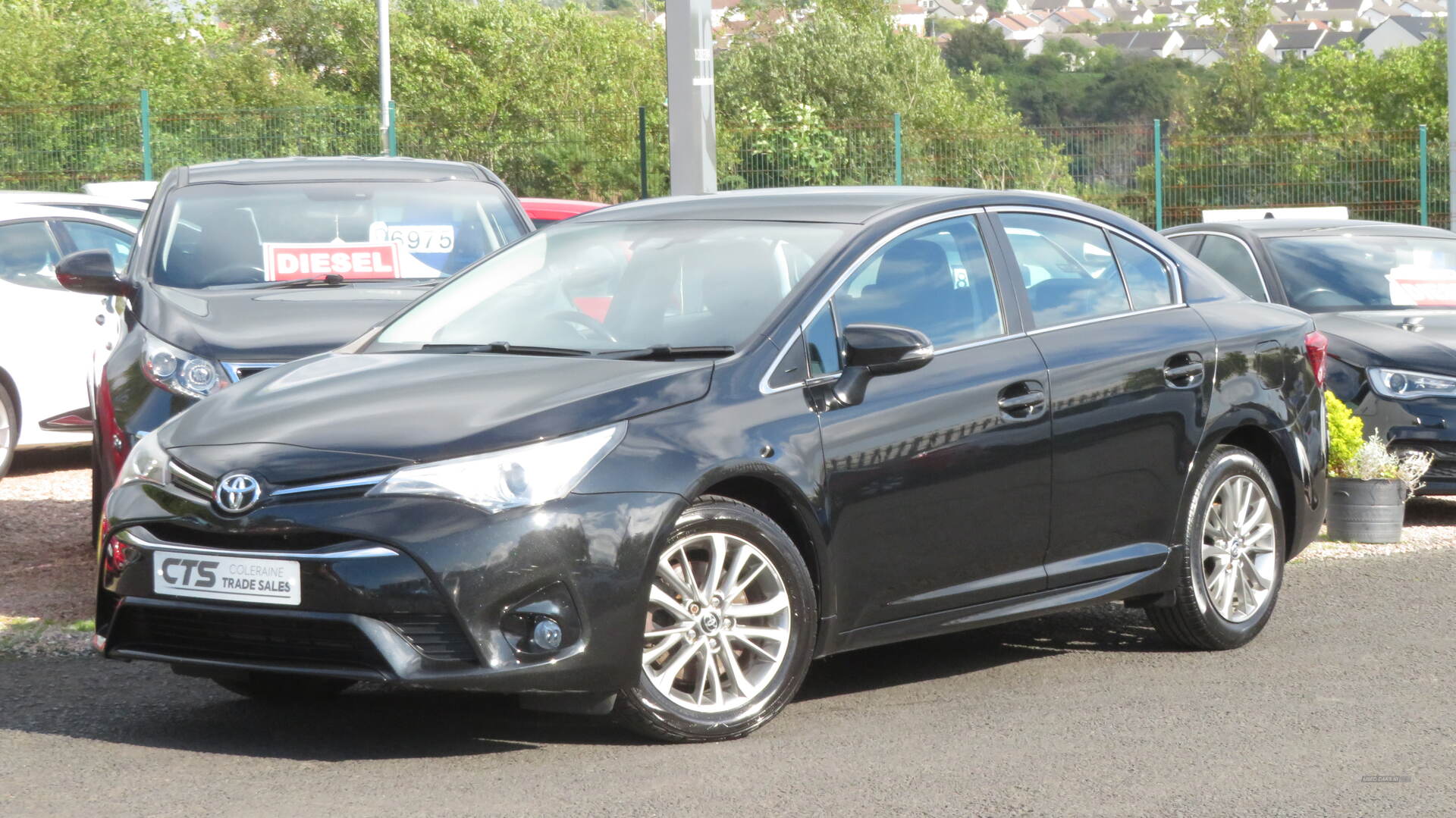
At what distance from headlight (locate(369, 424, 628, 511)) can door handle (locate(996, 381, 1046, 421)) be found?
58.9 inches

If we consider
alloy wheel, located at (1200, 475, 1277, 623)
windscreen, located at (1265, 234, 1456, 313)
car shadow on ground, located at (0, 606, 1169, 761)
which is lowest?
car shadow on ground, located at (0, 606, 1169, 761)

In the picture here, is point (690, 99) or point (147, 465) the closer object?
point (147, 465)

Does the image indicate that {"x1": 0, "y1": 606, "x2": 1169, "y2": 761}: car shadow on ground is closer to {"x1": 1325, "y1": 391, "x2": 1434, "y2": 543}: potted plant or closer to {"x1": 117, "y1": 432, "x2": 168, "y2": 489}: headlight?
{"x1": 117, "y1": 432, "x2": 168, "y2": 489}: headlight

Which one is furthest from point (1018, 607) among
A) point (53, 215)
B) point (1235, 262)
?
point (53, 215)

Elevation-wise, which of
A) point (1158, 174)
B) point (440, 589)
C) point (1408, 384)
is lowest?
point (1408, 384)

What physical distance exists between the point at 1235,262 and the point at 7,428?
279 inches

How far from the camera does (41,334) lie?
10.9 meters

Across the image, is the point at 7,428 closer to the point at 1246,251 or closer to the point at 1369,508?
the point at 1246,251

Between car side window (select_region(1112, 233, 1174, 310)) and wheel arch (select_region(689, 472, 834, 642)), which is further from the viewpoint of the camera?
car side window (select_region(1112, 233, 1174, 310))

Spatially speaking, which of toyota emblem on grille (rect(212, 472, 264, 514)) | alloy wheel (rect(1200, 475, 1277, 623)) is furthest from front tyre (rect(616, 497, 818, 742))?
alloy wheel (rect(1200, 475, 1277, 623))

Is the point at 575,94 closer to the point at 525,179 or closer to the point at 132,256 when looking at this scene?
the point at 525,179

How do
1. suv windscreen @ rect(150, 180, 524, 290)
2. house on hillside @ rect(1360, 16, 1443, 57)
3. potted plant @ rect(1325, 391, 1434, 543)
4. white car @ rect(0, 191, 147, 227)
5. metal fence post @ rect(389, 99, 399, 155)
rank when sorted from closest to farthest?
suv windscreen @ rect(150, 180, 524, 290), potted plant @ rect(1325, 391, 1434, 543), white car @ rect(0, 191, 147, 227), metal fence post @ rect(389, 99, 399, 155), house on hillside @ rect(1360, 16, 1443, 57)

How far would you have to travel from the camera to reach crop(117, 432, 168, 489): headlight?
5059 millimetres

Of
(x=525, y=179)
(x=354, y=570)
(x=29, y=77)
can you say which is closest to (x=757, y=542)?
(x=354, y=570)
